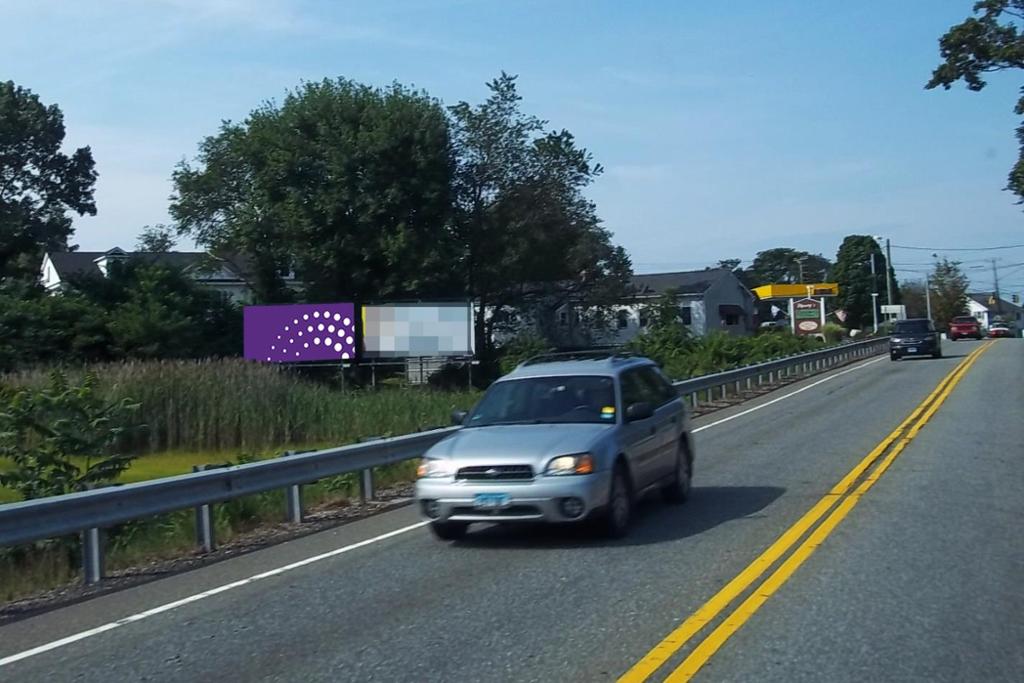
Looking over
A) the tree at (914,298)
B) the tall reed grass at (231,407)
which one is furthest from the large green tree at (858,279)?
the tall reed grass at (231,407)

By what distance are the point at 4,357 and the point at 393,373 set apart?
14132 millimetres

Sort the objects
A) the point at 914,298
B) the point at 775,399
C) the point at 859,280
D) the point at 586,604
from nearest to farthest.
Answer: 1. the point at 586,604
2. the point at 775,399
3. the point at 859,280
4. the point at 914,298

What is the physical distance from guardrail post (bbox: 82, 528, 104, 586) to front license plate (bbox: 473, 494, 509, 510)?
3.34 metres

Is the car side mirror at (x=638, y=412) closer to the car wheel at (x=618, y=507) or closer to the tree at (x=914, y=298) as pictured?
the car wheel at (x=618, y=507)

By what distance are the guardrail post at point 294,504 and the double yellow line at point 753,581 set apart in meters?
5.47

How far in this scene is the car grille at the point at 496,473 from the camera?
421 inches

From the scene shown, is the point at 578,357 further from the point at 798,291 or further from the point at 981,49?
the point at 798,291

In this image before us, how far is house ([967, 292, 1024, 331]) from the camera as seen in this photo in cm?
14936

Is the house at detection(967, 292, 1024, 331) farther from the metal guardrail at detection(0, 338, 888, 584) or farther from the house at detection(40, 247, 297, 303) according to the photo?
the metal guardrail at detection(0, 338, 888, 584)

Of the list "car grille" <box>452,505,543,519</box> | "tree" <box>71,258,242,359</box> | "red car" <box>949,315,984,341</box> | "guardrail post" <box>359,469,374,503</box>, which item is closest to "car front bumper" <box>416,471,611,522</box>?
"car grille" <box>452,505,543,519</box>

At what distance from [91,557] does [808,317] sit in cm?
5745

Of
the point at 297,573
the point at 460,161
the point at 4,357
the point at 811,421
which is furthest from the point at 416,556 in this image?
the point at 460,161

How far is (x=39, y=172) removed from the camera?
68.8 m

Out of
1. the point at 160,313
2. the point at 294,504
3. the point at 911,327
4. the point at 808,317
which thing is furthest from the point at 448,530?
the point at 808,317
